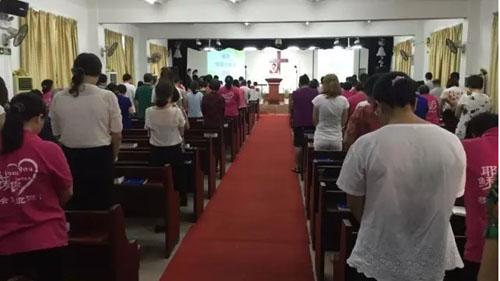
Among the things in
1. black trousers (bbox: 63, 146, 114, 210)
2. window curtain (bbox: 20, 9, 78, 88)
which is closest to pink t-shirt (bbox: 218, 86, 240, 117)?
window curtain (bbox: 20, 9, 78, 88)

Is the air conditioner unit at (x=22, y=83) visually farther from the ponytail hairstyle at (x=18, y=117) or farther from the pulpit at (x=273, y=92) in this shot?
the pulpit at (x=273, y=92)

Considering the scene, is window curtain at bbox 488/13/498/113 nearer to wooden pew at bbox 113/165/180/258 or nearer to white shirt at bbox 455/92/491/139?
white shirt at bbox 455/92/491/139

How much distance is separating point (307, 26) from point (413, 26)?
326 cm

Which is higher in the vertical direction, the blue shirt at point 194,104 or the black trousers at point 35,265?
the blue shirt at point 194,104

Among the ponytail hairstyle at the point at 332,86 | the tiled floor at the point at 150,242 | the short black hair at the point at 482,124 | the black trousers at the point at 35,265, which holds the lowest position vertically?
the tiled floor at the point at 150,242

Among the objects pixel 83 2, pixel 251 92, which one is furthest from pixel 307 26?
pixel 83 2

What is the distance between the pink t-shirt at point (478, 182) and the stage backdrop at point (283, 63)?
20158 mm

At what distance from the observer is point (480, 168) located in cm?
225

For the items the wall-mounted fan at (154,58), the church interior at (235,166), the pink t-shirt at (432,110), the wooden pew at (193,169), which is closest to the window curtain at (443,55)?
the church interior at (235,166)

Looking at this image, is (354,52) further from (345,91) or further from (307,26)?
(345,91)

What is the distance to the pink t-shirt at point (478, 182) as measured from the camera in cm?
224

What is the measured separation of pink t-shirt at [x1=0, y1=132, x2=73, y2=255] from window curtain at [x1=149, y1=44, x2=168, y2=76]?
14916 millimetres

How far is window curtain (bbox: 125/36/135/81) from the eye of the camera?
14.4 metres

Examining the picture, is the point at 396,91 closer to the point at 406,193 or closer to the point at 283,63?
the point at 406,193
